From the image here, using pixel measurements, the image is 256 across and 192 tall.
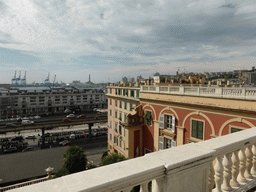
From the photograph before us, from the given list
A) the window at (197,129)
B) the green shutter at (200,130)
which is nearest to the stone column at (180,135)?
the window at (197,129)

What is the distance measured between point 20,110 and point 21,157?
8200 cm

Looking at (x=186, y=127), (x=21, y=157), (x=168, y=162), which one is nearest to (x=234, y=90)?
(x=186, y=127)

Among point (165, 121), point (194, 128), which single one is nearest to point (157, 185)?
point (194, 128)

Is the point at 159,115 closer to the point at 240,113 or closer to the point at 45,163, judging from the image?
the point at 240,113

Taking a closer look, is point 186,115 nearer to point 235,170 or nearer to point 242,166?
point 242,166

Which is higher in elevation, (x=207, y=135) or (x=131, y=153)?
(x=207, y=135)

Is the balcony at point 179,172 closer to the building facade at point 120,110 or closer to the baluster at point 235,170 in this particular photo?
the baluster at point 235,170

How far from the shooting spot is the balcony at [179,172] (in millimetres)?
1935

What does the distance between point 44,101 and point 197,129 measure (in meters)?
101

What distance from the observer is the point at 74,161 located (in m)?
23.8

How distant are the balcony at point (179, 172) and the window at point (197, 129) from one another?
1286 cm

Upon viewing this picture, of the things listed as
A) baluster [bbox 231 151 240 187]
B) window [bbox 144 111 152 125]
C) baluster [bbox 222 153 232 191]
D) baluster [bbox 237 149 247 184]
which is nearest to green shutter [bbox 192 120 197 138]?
window [bbox 144 111 152 125]

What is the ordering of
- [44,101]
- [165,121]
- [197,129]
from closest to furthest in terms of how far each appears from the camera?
1. [197,129]
2. [165,121]
3. [44,101]

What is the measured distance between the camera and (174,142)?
60.4 ft
